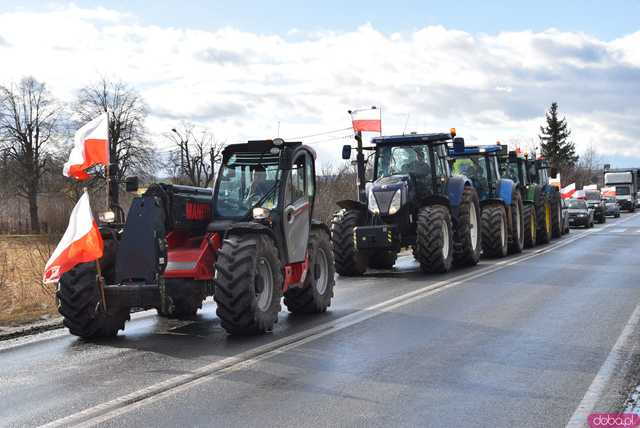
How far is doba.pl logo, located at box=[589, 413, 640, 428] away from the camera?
6.09m

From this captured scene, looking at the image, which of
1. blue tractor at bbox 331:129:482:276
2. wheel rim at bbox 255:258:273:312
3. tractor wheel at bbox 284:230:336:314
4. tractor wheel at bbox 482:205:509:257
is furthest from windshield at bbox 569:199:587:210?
wheel rim at bbox 255:258:273:312

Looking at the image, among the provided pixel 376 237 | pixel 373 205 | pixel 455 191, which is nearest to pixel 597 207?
pixel 455 191

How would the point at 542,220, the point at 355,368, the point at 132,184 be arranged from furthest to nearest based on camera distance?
the point at 542,220 → the point at 132,184 → the point at 355,368

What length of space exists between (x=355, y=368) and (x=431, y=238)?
9.43 metres

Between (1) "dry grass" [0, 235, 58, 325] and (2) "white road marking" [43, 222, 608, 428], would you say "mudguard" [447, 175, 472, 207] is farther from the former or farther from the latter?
(1) "dry grass" [0, 235, 58, 325]

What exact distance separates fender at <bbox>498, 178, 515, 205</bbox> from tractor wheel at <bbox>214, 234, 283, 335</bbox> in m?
14.4

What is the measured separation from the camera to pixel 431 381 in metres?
7.54

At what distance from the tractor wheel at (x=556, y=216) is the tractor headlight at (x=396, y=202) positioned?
588 inches

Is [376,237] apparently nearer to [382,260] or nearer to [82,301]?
[382,260]

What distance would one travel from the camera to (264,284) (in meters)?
10.2

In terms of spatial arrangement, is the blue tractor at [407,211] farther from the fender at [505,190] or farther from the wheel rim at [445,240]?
the fender at [505,190]

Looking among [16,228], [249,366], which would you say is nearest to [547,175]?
[249,366]

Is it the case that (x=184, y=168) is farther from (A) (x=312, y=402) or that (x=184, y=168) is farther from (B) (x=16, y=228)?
(A) (x=312, y=402)

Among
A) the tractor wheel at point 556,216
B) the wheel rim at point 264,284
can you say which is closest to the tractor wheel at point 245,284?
the wheel rim at point 264,284
